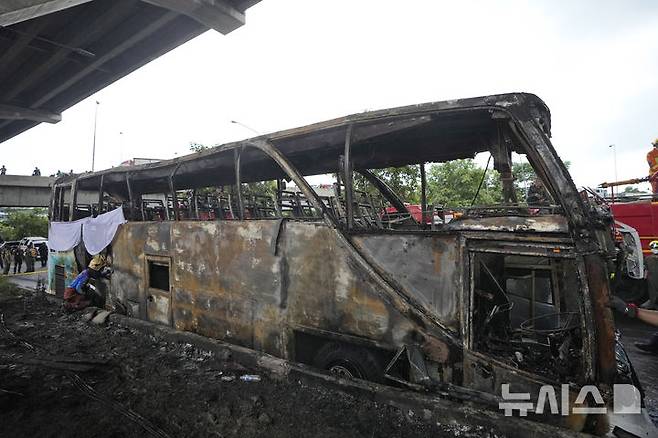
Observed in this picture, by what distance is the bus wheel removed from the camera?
12.8 feet

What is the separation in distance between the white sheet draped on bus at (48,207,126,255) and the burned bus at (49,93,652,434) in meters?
1.83

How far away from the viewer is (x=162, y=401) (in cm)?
409

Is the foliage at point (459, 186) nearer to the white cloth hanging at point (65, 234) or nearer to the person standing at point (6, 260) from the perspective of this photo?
the white cloth hanging at point (65, 234)

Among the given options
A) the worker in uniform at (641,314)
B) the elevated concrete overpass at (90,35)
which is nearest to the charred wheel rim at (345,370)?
the worker in uniform at (641,314)

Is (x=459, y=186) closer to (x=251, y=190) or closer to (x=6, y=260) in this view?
(x=251, y=190)

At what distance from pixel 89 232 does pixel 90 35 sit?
197 inches

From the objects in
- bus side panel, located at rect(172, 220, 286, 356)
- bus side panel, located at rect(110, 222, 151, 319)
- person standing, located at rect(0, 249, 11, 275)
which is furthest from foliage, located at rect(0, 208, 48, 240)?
bus side panel, located at rect(172, 220, 286, 356)

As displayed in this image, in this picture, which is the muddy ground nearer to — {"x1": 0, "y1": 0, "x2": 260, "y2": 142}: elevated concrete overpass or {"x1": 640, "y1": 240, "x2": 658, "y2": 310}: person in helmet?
{"x1": 640, "y1": 240, "x2": 658, "y2": 310}: person in helmet

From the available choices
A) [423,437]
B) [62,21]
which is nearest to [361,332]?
[423,437]

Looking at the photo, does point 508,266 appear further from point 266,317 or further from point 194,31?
point 194,31

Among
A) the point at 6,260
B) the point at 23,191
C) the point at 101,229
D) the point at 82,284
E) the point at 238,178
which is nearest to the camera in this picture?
the point at 238,178

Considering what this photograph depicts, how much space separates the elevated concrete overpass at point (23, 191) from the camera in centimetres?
2333

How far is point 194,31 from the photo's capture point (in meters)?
8.84

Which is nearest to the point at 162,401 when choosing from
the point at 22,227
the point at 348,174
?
the point at 348,174
